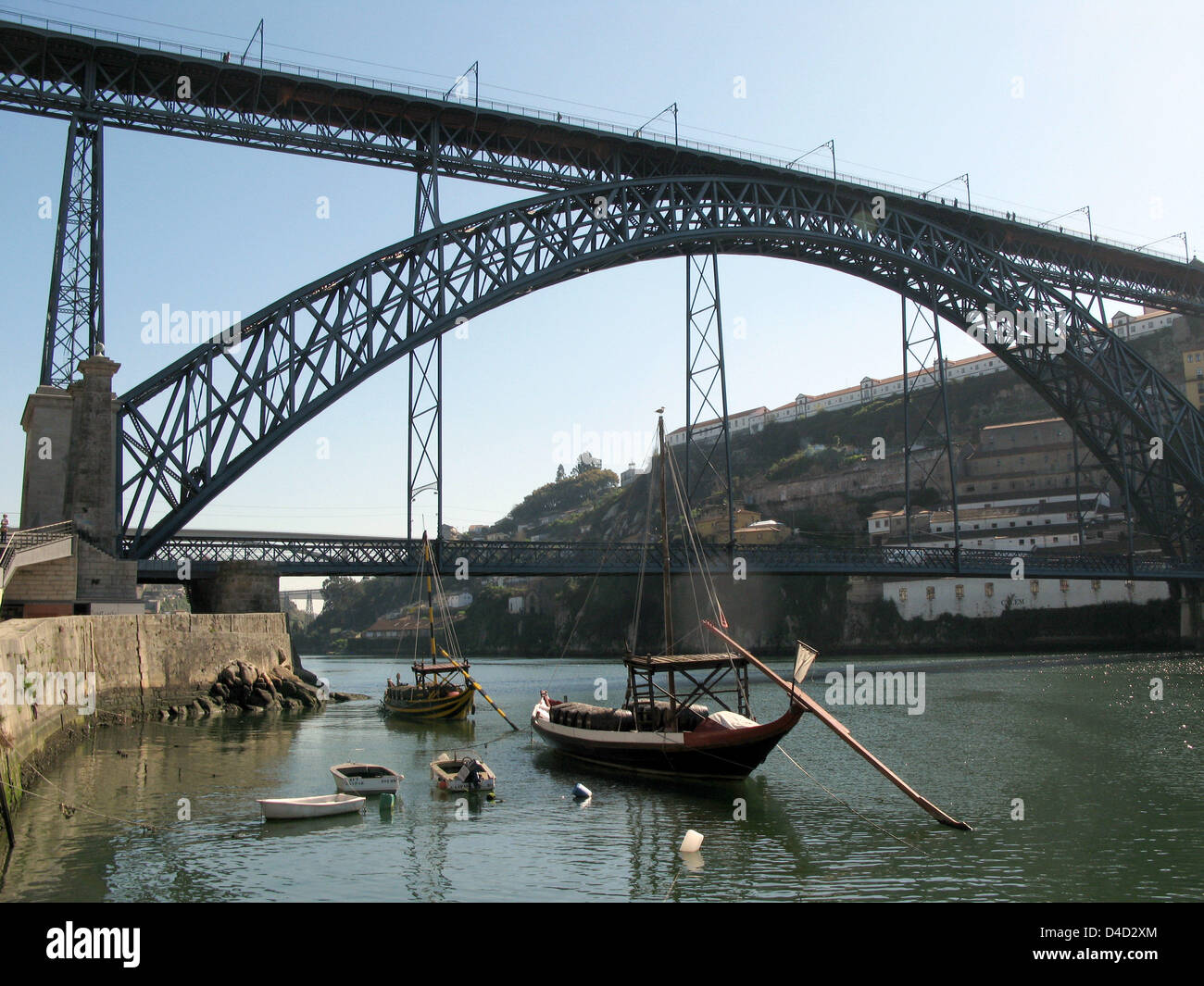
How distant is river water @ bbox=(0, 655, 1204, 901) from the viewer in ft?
52.9

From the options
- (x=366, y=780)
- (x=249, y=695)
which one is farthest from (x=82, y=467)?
(x=366, y=780)

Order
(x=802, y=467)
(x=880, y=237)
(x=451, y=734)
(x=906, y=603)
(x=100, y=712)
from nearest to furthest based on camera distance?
(x=100, y=712)
(x=451, y=734)
(x=880, y=237)
(x=906, y=603)
(x=802, y=467)

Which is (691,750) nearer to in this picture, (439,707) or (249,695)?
(439,707)

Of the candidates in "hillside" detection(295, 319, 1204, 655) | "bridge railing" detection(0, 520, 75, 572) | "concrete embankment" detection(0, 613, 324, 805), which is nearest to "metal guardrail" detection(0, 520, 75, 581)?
"bridge railing" detection(0, 520, 75, 572)

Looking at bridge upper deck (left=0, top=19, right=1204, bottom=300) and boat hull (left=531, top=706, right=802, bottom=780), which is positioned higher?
bridge upper deck (left=0, top=19, right=1204, bottom=300)

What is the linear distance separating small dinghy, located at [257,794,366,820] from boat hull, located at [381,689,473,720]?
17.6 m

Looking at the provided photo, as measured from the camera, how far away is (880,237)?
58.2 m

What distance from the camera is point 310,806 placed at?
2102 cm

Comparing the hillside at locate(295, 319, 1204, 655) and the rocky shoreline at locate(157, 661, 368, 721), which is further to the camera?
the hillside at locate(295, 319, 1204, 655)

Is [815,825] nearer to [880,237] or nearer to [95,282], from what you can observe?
[95,282]

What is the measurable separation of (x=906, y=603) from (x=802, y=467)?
4499 cm

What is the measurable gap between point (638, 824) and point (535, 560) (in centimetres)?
2990

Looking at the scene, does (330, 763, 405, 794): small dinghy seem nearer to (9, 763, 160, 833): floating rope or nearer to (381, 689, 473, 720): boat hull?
(9, 763, 160, 833): floating rope
